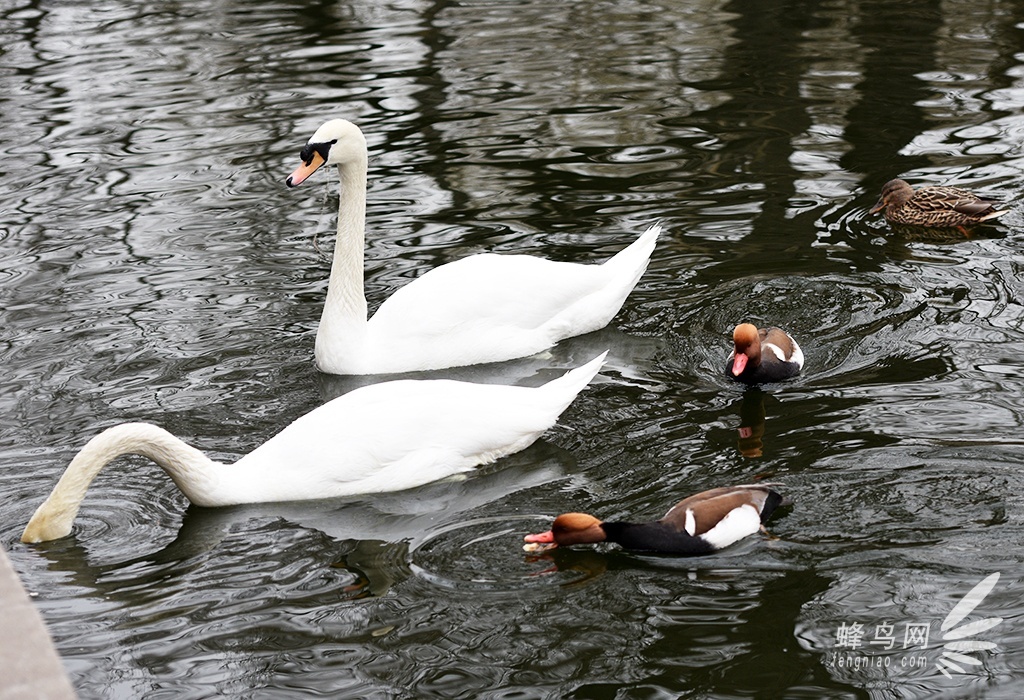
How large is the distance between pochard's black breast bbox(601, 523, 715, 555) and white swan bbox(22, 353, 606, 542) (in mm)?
1242

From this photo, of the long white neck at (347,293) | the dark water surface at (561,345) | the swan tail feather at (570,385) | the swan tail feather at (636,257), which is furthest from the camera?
the swan tail feather at (636,257)

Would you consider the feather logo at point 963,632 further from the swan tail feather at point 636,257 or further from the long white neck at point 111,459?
the swan tail feather at point 636,257

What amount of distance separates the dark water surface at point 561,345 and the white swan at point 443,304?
0.60 ft

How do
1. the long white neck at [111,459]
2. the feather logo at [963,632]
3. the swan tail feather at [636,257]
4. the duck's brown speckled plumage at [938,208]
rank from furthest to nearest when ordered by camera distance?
1. the duck's brown speckled plumage at [938,208]
2. the swan tail feather at [636,257]
3. the long white neck at [111,459]
4. the feather logo at [963,632]

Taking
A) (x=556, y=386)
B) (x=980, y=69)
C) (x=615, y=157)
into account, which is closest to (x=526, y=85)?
(x=615, y=157)

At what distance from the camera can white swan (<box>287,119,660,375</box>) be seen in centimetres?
812

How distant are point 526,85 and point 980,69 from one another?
465 centimetres

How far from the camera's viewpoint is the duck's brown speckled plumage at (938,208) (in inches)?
373

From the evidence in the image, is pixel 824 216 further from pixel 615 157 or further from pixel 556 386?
pixel 556 386

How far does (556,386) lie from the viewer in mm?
7117

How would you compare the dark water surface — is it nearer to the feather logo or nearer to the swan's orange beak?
the feather logo

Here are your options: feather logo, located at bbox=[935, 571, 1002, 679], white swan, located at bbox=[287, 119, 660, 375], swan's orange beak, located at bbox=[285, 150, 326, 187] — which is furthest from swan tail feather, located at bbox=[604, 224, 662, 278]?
feather logo, located at bbox=[935, 571, 1002, 679]

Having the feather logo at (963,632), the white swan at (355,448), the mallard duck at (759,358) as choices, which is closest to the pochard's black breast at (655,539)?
the feather logo at (963,632)

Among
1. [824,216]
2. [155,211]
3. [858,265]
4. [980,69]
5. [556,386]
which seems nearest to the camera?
[556,386]
